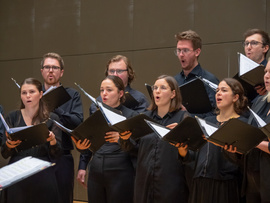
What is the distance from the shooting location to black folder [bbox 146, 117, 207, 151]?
2.75 meters

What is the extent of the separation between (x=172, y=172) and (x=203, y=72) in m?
1.08

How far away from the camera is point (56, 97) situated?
3.61 metres

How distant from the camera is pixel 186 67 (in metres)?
3.84

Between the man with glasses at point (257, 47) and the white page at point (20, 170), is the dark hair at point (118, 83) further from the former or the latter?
the white page at point (20, 170)

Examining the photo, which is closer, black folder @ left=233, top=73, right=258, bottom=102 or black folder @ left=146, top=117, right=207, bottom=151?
black folder @ left=146, top=117, right=207, bottom=151

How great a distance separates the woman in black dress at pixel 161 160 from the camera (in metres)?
3.11

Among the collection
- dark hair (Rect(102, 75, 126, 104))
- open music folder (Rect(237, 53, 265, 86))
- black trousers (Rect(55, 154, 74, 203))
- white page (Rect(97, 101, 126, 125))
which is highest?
open music folder (Rect(237, 53, 265, 86))

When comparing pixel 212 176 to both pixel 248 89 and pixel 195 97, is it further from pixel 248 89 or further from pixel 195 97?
pixel 248 89

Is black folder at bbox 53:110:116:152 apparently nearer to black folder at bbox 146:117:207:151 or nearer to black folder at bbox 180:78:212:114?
black folder at bbox 146:117:207:151

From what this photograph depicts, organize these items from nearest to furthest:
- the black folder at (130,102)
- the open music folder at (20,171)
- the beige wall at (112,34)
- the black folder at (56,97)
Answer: the open music folder at (20,171) → the black folder at (56,97) → the black folder at (130,102) → the beige wall at (112,34)

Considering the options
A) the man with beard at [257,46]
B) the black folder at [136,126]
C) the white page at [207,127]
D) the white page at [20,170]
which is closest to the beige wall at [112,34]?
the man with beard at [257,46]

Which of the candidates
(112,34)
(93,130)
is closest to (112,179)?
(93,130)

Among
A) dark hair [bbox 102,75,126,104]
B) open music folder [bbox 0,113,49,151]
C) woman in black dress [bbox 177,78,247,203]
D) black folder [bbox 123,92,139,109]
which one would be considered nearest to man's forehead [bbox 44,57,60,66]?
dark hair [bbox 102,75,126,104]

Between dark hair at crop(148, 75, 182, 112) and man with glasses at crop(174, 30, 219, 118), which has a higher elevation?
man with glasses at crop(174, 30, 219, 118)
